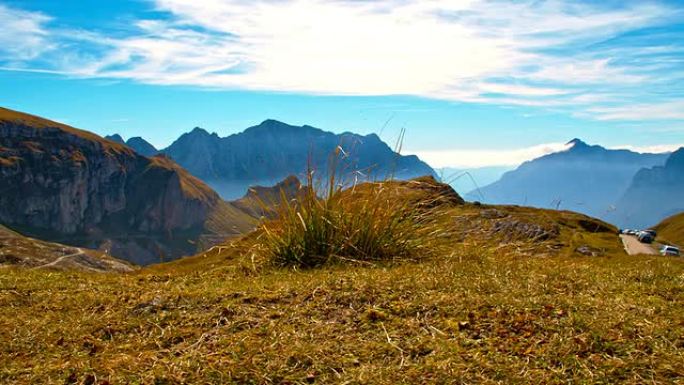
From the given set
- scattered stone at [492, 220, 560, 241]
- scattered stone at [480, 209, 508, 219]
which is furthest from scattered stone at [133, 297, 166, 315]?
scattered stone at [480, 209, 508, 219]

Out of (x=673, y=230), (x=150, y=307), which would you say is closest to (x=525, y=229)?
(x=150, y=307)

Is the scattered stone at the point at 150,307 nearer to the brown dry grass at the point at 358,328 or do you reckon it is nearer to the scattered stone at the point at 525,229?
the brown dry grass at the point at 358,328

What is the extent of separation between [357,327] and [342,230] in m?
4.60

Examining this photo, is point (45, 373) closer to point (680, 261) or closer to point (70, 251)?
point (680, 261)

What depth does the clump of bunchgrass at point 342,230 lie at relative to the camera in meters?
9.56

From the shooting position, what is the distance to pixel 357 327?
17.1 feet

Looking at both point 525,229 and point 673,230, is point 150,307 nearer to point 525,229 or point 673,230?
point 525,229

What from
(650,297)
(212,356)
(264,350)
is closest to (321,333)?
(264,350)

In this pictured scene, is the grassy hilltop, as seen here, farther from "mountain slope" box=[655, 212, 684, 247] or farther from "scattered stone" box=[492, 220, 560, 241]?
"mountain slope" box=[655, 212, 684, 247]

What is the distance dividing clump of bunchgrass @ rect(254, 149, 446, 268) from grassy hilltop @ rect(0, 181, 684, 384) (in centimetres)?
122

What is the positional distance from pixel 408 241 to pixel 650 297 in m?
4.63

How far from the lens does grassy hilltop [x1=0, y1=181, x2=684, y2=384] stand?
4.23 metres

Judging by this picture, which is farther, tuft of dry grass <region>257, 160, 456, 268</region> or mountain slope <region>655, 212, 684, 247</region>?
mountain slope <region>655, 212, 684, 247</region>

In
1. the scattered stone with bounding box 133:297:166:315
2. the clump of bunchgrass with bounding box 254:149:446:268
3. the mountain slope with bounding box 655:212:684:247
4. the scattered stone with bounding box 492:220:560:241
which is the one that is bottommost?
the mountain slope with bounding box 655:212:684:247
